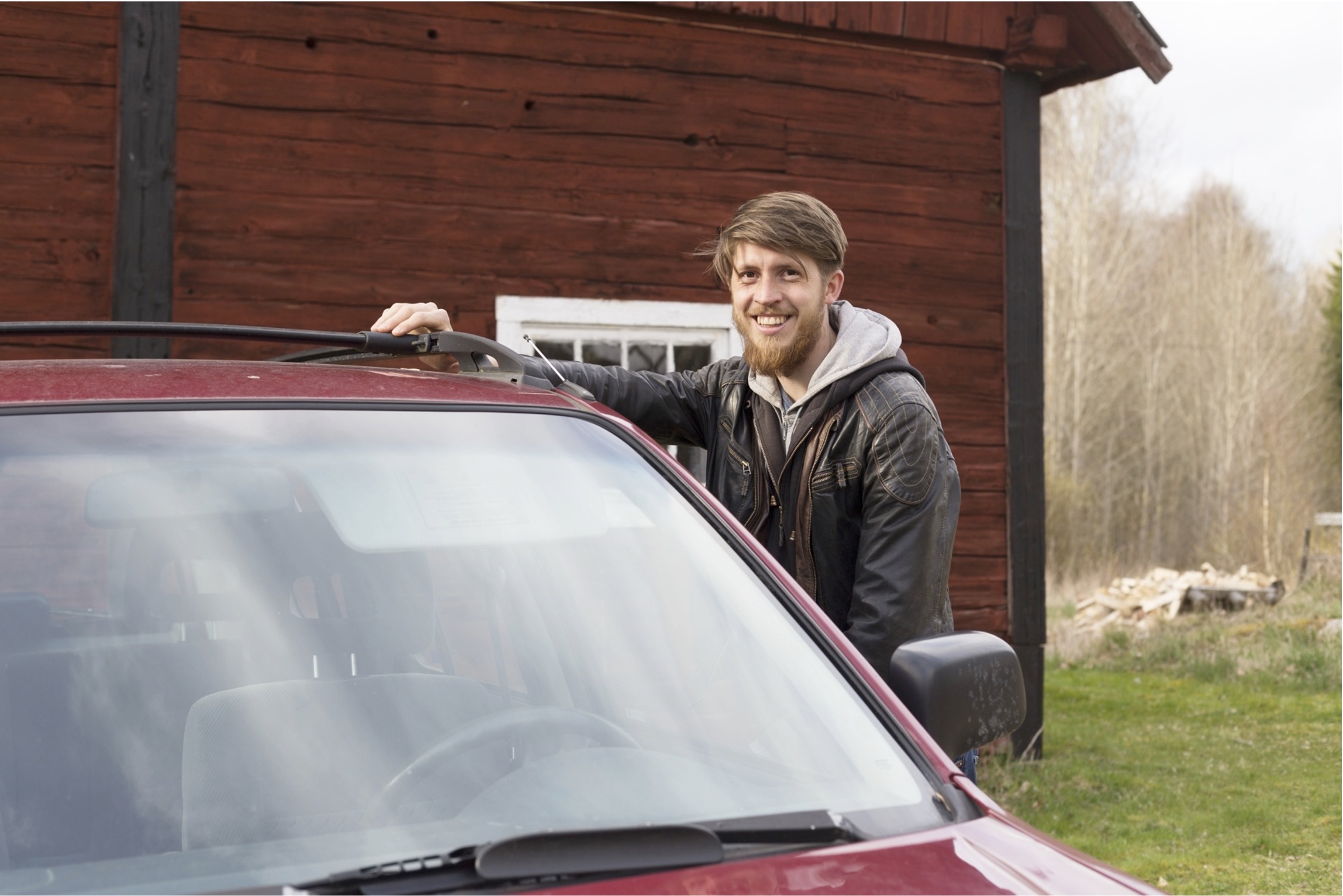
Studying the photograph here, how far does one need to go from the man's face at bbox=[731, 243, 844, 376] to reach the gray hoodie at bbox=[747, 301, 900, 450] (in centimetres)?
6

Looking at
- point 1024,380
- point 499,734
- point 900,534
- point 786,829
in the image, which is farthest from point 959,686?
point 1024,380

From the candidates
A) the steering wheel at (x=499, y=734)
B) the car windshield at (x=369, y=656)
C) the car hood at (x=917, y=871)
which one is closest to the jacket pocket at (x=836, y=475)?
the car windshield at (x=369, y=656)

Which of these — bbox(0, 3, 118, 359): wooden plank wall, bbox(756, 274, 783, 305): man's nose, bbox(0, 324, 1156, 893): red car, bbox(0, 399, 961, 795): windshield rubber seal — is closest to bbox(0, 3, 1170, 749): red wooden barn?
bbox(0, 3, 118, 359): wooden plank wall

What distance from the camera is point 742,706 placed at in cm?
177

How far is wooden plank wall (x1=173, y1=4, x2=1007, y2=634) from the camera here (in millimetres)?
5914

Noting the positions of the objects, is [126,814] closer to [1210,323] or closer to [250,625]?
[250,625]

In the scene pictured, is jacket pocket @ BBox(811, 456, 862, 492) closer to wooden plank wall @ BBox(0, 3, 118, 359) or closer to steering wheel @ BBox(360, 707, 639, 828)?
steering wheel @ BBox(360, 707, 639, 828)

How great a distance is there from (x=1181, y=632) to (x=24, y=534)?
14511 mm

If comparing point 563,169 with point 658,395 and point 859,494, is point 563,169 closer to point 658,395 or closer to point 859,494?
point 658,395

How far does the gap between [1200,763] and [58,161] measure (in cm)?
755

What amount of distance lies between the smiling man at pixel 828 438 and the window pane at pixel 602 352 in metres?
3.28

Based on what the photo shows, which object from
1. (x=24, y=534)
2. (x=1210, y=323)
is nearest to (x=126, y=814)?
(x=24, y=534)

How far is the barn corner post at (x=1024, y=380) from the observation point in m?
7.59

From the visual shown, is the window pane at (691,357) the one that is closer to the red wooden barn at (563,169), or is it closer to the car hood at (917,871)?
the red wooden barn at (563,169)
